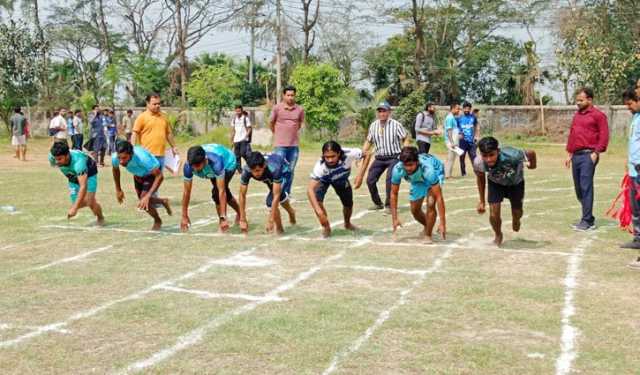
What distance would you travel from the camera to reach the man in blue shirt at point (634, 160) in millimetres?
8062

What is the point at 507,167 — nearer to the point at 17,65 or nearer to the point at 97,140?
the point at 97,140

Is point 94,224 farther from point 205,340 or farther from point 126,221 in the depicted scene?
point 205,340

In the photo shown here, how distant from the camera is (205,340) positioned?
518 centimetres

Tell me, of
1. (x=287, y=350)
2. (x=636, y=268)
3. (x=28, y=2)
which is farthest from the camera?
(x=28, y=2)

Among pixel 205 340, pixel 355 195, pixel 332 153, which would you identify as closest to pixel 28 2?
pixel 355 195

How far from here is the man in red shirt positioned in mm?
9383

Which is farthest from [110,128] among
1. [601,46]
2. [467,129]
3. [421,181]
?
[601,46]

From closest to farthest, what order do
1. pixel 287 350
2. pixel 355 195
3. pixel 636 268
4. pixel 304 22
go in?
pixel 287 350 → pixel 636 268 → pixel 355 195 → pixel 304 22

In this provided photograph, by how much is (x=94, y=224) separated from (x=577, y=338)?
6.85m

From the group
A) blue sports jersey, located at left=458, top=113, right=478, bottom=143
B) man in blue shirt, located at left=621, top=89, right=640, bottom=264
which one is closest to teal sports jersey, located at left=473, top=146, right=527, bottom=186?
man in blue shirt, located at left=621, top=89, right=640, bottom=264

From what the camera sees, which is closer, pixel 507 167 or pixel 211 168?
pixel 507 167

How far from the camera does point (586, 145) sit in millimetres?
9422

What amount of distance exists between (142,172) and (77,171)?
2.56ft

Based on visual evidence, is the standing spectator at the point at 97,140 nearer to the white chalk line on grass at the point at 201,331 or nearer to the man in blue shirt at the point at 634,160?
the white chalk line on grass at the point at 201,331
